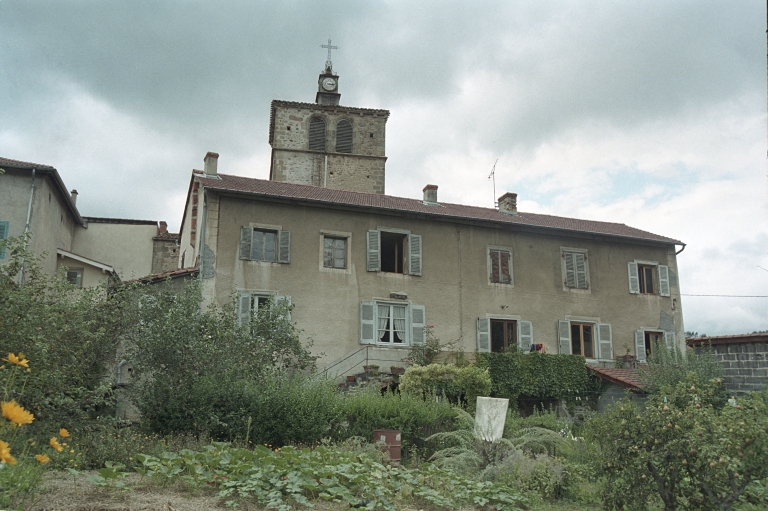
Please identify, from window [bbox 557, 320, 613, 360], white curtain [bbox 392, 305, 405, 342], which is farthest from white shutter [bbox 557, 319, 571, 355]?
white curtain [bbox 392, 305, 405, 342]

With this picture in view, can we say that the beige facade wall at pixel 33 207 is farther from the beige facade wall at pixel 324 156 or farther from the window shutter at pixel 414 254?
the beige facade wall at pixel 324 156

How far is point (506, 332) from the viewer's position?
21.2 meters

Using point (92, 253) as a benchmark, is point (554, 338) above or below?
below

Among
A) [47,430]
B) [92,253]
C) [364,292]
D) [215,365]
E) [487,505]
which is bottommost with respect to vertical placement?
[487,505]

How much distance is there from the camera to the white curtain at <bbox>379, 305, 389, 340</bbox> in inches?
774

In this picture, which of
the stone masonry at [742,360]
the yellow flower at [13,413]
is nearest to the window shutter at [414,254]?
the stone masonry at [742,360]

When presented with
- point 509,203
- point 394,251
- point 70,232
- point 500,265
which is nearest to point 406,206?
point 394,251

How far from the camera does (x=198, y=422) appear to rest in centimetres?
1126

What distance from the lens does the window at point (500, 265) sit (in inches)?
844

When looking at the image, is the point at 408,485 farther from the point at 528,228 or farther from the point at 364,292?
the point at 528,228

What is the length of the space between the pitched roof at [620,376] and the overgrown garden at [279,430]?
230cm

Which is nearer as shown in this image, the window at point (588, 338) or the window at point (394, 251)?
the window at point (394, 251)

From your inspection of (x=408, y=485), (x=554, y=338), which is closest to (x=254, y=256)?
(x=554, y=338)

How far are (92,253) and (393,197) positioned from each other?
11776mm
